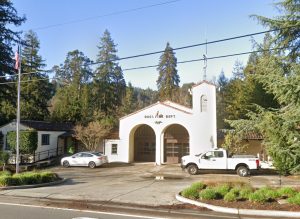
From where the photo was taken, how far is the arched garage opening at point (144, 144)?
40188mm

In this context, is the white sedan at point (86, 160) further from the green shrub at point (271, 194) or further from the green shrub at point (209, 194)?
the green shrub at point (271, 194)

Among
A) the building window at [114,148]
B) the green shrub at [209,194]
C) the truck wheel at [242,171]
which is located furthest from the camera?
the building window at [114,148]

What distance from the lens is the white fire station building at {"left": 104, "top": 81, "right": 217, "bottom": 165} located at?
1357 inches

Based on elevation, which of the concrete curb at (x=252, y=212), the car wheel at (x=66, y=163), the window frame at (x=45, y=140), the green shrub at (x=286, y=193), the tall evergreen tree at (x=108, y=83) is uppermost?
the tall evergreen tree at (x=108, y=83)

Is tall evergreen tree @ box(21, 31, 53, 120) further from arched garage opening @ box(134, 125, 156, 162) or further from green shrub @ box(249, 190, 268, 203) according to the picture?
green shrub @ box(249, 190, 268, 203)

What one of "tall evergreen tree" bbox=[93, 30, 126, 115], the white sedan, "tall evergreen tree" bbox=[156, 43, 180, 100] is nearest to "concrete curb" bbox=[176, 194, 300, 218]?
the white sedan

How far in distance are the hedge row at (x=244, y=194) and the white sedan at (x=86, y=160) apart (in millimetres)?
19678

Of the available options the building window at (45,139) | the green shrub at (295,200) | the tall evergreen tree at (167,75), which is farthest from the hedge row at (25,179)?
the tall evergreen tree at (167,75)

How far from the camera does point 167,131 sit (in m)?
38.4

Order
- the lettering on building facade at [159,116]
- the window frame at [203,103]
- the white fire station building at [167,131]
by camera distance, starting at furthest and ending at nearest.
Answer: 1. the lettering on building facade at [159,116]
2. the window frame at [203,103]
3. the white fire station building at [167,131]

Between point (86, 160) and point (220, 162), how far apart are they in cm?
1288

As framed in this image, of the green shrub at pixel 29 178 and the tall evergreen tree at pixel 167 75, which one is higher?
the tall evergreen tree at pixel 167 75

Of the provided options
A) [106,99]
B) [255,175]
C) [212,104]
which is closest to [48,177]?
[255,175]

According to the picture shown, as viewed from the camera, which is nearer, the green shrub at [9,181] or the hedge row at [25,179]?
the green shrub at [9,181]
